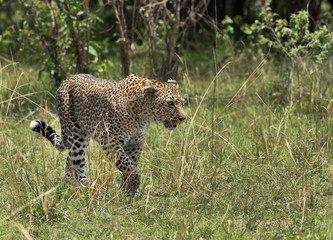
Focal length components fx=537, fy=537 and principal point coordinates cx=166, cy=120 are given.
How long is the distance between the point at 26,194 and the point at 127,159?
1106 mm

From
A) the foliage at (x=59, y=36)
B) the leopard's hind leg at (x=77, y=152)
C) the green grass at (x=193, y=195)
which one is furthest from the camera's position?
the foliage at (x=59, y=36)

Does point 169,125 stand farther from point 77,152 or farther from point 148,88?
point 77,152

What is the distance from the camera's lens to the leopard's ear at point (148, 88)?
5629 millimetres

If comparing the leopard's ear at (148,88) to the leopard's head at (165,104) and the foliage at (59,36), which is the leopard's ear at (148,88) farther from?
the foliage at (59,36)

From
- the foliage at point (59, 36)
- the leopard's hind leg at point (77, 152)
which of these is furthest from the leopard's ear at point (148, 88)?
the foliage at point (59, 36)

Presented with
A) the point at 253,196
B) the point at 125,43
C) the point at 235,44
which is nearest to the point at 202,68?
the point at 235,44

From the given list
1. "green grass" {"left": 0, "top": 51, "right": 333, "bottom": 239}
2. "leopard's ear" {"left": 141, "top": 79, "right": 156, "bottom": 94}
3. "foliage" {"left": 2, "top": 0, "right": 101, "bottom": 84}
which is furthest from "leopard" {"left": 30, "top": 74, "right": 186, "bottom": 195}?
"foliage" {"left": 2, "top": 0, "right": 101, "bottom": 84}

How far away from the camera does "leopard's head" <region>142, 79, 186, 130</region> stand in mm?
5629

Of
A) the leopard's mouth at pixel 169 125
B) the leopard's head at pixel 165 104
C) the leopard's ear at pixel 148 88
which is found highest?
the leopard's ear at pixel 148 88

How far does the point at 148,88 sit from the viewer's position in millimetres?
5656

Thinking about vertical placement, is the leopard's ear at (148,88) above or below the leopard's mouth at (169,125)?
above

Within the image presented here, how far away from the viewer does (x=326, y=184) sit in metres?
5.74

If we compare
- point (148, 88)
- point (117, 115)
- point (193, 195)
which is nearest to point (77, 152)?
point (117, 115)

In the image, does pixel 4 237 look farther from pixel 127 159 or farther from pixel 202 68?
pixel 202 68
